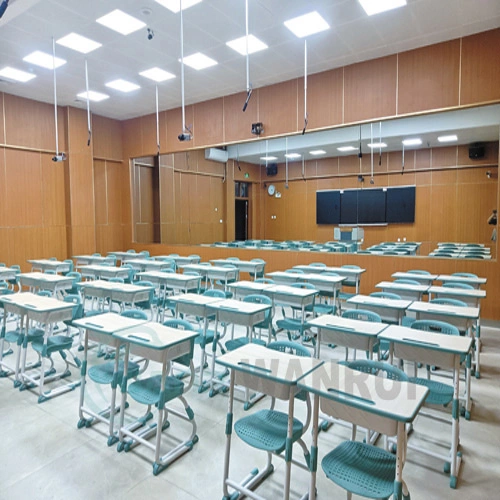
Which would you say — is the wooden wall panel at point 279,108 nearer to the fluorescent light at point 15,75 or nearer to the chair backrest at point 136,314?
the fluorescent light at point 15,75

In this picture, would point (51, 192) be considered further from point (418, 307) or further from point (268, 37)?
point (418, 307)

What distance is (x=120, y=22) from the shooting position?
6.07m

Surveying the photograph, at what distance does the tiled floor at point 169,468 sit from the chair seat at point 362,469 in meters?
0.49

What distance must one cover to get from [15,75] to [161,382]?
8405 millimetres

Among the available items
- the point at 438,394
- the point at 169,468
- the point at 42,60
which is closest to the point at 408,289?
the point at 438,394

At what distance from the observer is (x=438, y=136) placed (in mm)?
11547

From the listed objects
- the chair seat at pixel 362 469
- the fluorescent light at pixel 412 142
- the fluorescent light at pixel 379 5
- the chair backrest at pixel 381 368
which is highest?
the fluorescent light at pixel 379 5

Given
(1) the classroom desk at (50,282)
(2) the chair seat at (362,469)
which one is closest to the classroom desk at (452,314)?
(2) the chair seat at (362,469)

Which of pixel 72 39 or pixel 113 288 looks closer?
pixel 113 288

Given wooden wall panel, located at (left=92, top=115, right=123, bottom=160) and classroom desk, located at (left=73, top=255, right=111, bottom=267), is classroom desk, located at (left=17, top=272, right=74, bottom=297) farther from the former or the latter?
wooden wall panel, located at (left=92, top=115, right=123, bottom=160)

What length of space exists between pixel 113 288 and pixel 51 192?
6.59 meters

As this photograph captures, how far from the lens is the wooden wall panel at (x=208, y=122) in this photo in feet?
31.8

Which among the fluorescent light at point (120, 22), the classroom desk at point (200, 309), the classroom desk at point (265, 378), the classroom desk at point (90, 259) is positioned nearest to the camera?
the classroom desk at point (265, 378)

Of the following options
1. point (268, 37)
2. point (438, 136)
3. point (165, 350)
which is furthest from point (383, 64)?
point (165, 350)
